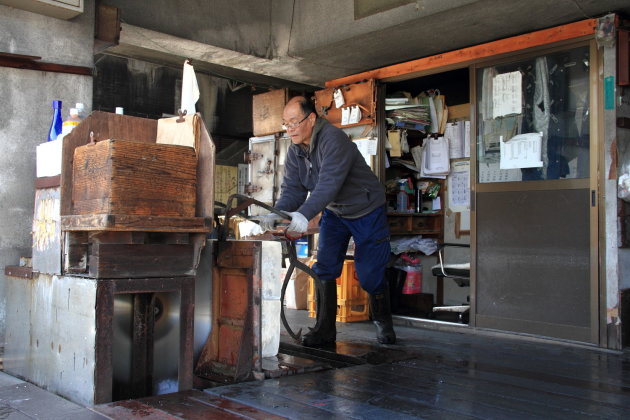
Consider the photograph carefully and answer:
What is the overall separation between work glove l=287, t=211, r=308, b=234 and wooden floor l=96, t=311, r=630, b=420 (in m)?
0.86

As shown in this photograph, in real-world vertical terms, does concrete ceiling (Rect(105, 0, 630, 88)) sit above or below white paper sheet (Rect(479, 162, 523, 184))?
above

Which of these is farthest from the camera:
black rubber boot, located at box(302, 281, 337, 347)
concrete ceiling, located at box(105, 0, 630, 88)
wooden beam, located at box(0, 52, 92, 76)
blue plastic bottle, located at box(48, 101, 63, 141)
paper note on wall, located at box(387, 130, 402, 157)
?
paper note on wall, located at box(387, 130, 402, 157)

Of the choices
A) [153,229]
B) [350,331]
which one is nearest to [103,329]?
[153,229]

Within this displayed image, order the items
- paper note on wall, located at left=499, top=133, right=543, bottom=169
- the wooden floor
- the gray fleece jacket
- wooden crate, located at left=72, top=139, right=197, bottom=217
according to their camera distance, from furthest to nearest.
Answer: paper note on wall, located at left=499, top=133, right=543, bottom=169
the gray fleece jacket
wooden crate, located at left=72, top=139, right=197, bottom=217
the wooden floor

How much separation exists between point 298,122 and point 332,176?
48 centimetres

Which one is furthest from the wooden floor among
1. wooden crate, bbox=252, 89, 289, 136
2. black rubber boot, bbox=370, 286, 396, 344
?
wooden crate, bbox=252, 89, 289, 136

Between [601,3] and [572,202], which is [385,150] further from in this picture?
[601,3]

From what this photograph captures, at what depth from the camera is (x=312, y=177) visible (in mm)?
4488

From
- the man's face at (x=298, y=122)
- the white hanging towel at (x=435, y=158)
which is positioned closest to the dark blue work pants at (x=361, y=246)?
the man's face at (x=298, y=122)

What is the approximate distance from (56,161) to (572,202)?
3.80 metres

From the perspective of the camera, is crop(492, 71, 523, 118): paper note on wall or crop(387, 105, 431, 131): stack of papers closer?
crop(492, 71, 523, 118): paper note on wall

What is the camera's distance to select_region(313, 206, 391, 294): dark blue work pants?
4.47 m

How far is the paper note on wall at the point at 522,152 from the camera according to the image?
4984 millimetres

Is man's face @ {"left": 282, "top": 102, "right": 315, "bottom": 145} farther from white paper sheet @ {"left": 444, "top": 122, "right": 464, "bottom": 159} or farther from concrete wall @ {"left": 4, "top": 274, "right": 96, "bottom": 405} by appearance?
white paper sheet @ {"left": 444, "top": 122, "right": 464, "bottom": 159}
